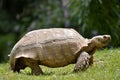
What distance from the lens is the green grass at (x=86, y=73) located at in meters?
12.3

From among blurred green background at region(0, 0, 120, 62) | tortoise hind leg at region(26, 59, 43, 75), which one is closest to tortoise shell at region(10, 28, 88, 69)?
tortoise hind leg at region(26, 59, 43, 75)

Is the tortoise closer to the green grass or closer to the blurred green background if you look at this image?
the green grass

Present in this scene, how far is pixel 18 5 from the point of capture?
30047 millimetres

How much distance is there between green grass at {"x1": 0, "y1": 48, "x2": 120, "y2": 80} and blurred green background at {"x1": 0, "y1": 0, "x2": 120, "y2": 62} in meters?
4.56

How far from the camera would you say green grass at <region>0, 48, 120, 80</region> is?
40.3 ft

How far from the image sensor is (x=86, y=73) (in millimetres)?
12750

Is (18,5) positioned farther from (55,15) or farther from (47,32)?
(47,32)

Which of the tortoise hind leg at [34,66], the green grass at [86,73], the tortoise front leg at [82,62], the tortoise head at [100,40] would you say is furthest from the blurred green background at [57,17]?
the tortoise hind leg at [34,66]

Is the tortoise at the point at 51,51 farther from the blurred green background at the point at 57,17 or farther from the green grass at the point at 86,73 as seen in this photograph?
the blurred green background at the point at 57,17

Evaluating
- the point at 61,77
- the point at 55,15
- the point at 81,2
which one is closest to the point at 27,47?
the point at 61,77

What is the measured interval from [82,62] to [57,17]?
39.8ft

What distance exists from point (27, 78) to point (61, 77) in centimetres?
68

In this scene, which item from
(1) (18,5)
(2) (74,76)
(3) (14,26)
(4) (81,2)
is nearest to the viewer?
(2) (74,76)

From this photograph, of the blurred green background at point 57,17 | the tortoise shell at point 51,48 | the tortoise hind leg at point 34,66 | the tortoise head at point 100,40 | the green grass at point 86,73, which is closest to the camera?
the green grass at point 86,73
